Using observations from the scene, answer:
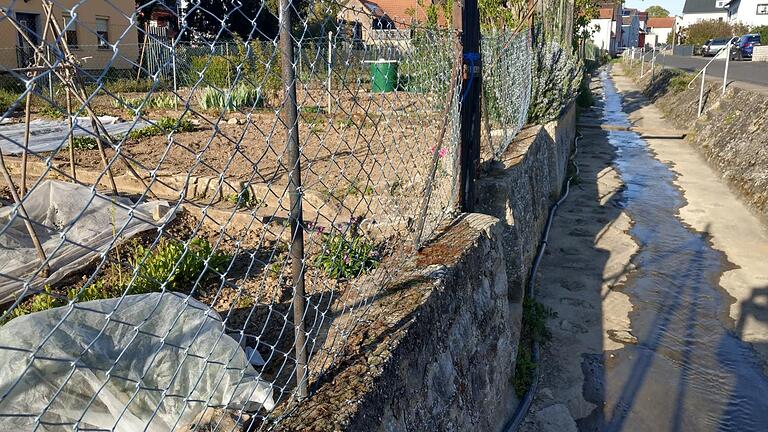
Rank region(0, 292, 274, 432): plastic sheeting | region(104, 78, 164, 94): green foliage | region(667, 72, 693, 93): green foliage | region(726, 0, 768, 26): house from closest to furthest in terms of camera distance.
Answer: region(0, 292, 274, 432): plastic sheeting → region(104, 78, 164, 94): green foliage → region(667, 72, 693, 93): green foliage → region(726, 0, 768, 26): house

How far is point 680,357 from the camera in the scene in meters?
4.60

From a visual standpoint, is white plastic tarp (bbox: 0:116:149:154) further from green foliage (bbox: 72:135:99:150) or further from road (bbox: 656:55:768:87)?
road (bbox: 656:55:768:87)

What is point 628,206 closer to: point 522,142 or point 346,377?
point 522,142

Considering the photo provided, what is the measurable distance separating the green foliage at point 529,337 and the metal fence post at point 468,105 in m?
1.10

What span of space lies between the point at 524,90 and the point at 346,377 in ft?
20.8

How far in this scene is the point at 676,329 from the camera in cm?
502

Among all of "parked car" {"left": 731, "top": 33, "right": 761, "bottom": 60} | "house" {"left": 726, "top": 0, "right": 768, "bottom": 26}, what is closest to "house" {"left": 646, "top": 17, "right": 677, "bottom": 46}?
"house" {"left": 726, "top": 0, "right": 768, "bottom": 26}

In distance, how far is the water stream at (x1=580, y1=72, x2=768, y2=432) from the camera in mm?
3938

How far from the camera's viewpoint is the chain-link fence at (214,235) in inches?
69.9

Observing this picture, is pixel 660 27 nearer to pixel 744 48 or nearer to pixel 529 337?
pixel 744 48

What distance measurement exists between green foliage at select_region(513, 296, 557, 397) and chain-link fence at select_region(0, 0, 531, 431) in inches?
46.8

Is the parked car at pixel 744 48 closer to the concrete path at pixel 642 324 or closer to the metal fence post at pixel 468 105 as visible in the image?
the concrete path at pixel 642 324

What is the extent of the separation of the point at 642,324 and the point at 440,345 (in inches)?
124

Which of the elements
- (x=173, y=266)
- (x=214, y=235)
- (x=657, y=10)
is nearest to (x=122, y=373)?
(x=173, y=266)
